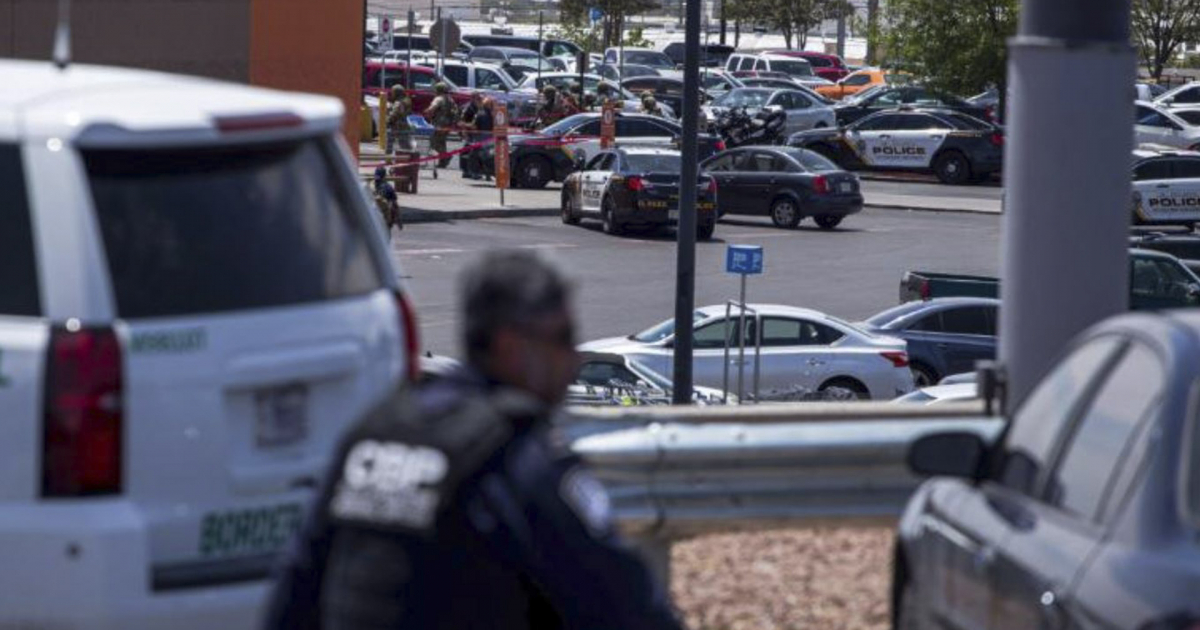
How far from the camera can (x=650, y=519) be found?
7000mm

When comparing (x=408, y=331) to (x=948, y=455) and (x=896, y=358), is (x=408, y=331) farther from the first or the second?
(x=896, y=358)

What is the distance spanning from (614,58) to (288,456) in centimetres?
6282

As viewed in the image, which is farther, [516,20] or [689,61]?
[516,20]

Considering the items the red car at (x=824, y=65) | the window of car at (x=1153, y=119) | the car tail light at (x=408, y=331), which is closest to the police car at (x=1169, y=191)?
the window of car at (x=1153, y=119)

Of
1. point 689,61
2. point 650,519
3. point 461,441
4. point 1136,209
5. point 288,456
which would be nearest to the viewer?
point 461,441

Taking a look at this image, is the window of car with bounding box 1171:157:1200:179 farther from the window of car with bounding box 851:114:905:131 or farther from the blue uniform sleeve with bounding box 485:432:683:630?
the blue uniform sleeve with bounding box 485:432:683:630

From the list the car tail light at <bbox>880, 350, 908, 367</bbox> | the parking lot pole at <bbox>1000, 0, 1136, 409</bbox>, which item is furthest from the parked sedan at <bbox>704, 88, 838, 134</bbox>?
the parking lot pole at <bbox>1000, 0, 1136, 409</bbox>

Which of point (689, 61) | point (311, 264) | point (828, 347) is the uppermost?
point (689, 61)

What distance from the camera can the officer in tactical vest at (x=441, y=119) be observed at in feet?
152

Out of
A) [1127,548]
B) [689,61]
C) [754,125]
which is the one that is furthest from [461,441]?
[754,125]

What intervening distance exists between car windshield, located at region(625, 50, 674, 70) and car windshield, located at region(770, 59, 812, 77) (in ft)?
10.7

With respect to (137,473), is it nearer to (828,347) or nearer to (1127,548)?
(1127,548)

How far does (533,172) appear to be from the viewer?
44.9m

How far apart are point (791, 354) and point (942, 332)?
2.52m
